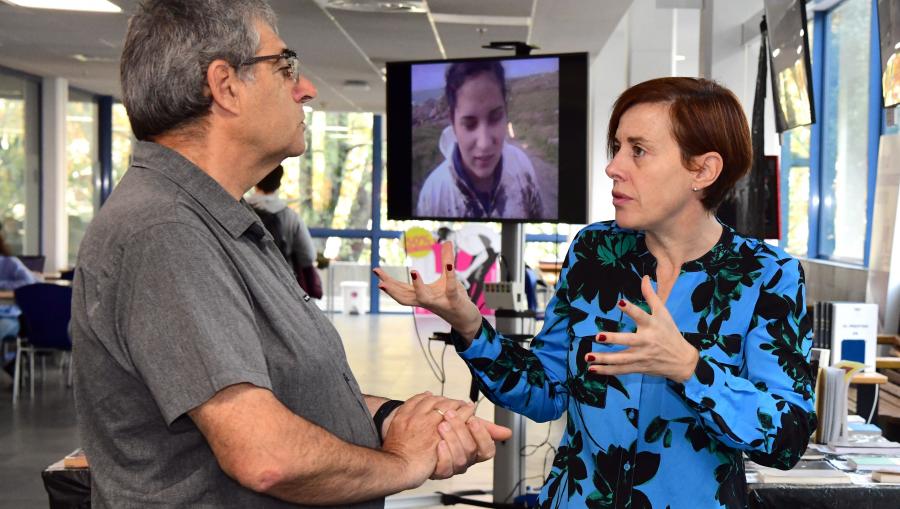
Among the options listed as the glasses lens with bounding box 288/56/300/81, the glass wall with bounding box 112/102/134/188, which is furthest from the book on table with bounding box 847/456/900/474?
the glass wall with bounding box 112/102/134/188

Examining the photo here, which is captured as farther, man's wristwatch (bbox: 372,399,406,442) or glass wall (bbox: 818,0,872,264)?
glass wall (bbox: 818,0,872,264)

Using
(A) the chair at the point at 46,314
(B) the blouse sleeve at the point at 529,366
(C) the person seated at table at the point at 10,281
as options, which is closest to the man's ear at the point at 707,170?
(B) the blouse sleeve at the point at 529,366

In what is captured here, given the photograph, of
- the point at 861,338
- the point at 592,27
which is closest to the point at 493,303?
the point at 861,338

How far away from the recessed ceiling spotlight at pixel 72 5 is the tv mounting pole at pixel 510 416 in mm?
4366

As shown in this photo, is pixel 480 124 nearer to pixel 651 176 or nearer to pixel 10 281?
pixel 651 176

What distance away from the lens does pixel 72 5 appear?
822cm

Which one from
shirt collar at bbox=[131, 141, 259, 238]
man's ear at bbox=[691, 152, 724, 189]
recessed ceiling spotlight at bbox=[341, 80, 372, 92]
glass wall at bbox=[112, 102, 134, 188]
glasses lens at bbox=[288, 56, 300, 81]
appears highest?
recessed ceiling spotlight at bbox=[341, 80, 372, 92]

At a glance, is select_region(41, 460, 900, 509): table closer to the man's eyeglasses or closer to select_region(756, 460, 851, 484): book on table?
select_region(756, 460, 851, 484): book on table

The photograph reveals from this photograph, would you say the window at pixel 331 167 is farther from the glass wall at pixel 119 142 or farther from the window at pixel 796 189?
the window at pixel 796 189

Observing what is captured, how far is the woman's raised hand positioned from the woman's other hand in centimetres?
46

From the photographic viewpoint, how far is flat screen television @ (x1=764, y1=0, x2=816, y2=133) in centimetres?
497

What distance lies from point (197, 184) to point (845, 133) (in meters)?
8.25

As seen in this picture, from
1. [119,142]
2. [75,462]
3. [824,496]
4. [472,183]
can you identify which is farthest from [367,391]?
[119,142]

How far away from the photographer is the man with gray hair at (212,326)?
1.31 m
